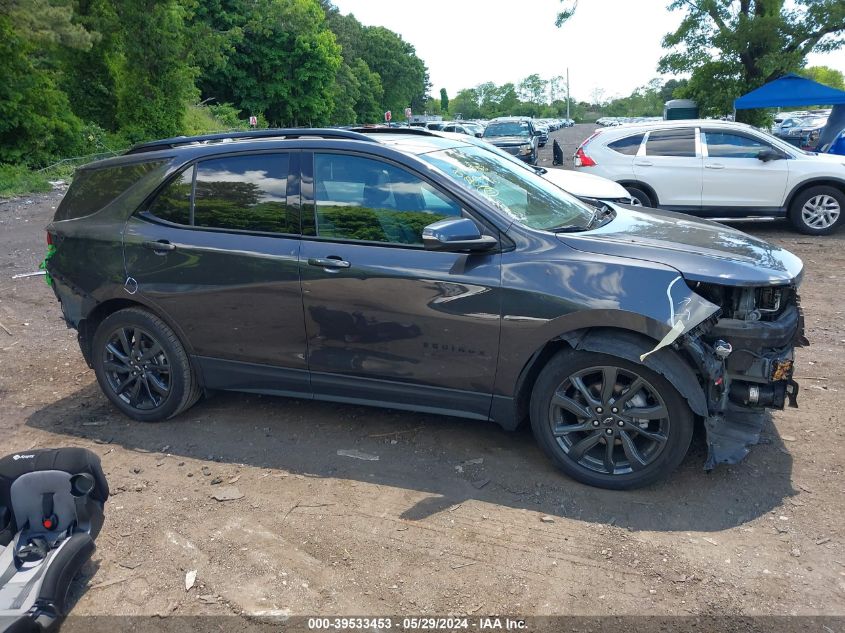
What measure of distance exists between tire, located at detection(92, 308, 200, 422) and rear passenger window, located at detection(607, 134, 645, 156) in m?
8.51

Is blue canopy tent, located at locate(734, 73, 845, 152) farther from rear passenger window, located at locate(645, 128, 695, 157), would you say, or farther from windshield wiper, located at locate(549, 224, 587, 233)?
windshield wiper, located at locate(549, 224, 587, 233)

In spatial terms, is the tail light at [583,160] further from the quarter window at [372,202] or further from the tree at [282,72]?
the tree at [282,72]

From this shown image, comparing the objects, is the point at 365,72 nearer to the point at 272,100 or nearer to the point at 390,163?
the point at 272,100

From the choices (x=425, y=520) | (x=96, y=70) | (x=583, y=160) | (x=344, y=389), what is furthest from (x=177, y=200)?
(x=96, y=70)

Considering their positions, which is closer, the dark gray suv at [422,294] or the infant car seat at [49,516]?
the infant car seat at [49,516]

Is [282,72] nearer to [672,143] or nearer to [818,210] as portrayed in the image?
[672,143]

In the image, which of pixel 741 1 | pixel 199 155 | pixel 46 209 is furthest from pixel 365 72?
pixel 199 155

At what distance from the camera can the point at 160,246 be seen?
4.41 metres

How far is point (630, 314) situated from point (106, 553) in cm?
280

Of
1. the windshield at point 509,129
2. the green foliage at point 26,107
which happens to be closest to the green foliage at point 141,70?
the green foliage at point 26,107

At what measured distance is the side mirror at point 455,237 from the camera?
3500 mm

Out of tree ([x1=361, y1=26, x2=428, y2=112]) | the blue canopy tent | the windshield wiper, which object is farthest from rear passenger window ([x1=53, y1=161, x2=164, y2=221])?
tree ([x1=361, y1=26, x2=428, y2=112])

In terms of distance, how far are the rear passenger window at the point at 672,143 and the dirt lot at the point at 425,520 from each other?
6.49m

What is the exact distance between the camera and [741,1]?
23000mm
